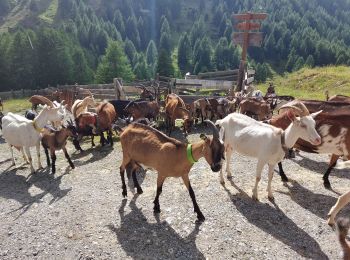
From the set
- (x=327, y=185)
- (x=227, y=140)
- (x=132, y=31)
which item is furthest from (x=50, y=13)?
(x=327, y=185)

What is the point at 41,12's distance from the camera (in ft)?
486

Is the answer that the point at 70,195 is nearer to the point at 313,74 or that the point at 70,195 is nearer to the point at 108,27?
the point at 313,74

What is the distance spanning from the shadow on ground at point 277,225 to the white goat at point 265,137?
437 mm

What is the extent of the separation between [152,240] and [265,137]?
4.02 metres

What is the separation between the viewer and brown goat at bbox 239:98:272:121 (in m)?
16.9

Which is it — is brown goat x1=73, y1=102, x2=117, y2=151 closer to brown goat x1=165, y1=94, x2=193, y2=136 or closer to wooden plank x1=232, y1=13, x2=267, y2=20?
brown goat x1=165, y1=94, x2=193, y2=136

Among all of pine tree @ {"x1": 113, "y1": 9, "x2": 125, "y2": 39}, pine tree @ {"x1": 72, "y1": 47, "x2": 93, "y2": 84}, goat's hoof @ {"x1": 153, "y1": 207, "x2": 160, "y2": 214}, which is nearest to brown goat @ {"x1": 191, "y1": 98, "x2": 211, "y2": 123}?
goat's hoof @ {"x1": 153, "y1": 207, "x2": 160, "y2": 214}

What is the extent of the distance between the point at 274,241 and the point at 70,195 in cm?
615

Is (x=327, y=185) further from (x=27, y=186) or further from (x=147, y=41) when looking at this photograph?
(x=147, y=41)

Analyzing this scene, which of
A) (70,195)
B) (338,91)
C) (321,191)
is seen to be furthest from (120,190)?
(338,91)

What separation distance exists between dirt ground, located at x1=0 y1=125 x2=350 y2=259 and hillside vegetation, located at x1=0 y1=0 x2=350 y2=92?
4792 cm

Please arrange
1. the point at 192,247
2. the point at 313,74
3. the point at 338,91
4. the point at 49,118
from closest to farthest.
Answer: the point at 192,247 → the point at 49,118 → the point at 338,91 → the point at 313,74

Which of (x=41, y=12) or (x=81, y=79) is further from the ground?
(x=41, y=12)

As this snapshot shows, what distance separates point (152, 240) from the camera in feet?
24.1
